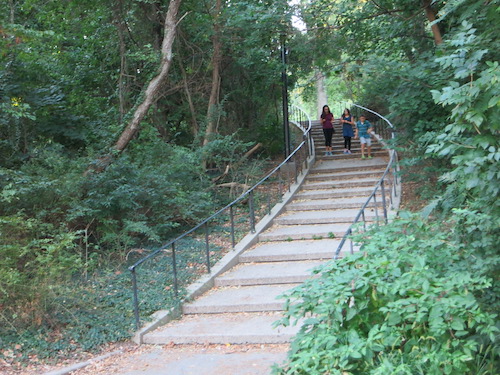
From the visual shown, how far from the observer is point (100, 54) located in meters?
Answer: 13.8

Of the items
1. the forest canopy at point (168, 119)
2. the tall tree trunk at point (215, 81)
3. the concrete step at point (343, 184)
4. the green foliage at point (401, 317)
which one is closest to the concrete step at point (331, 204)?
the concrete step at point (343, 184)

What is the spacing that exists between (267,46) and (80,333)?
9.80 meters

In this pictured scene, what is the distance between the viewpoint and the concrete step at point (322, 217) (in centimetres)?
1029

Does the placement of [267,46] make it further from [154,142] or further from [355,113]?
[355,113]

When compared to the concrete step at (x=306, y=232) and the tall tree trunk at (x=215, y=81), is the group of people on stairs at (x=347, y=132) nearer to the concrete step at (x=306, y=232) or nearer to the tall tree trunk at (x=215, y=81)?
the tall tree trunk at (x=215, y=81)

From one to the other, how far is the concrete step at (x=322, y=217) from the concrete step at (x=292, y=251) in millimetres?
1059

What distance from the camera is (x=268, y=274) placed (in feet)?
26.2

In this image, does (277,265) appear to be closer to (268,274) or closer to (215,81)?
(268,274)

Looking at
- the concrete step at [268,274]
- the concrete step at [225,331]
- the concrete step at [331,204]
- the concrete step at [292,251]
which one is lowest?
the concrete step at [225,331]

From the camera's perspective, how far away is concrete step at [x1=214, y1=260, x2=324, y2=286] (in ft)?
25.4

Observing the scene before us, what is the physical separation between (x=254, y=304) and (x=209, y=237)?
10.8ft

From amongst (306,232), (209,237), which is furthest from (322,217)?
(209,237)

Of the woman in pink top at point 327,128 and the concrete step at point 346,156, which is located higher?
the woman in pink top at point 327,128

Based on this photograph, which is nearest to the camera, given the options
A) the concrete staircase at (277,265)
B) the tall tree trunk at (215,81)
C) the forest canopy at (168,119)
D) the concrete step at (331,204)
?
the forest canopy at (168,119)
